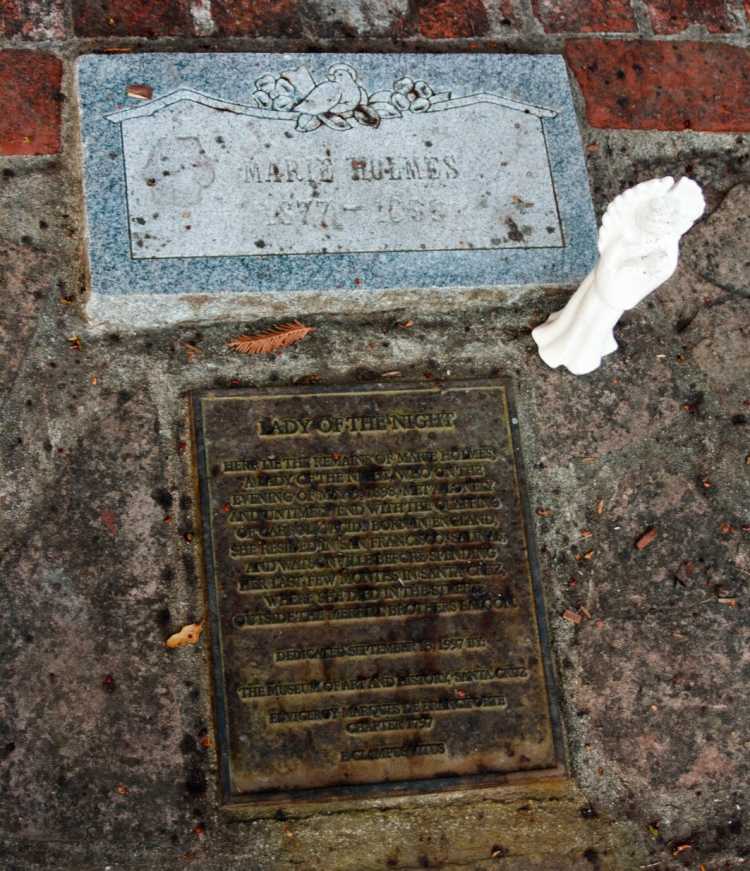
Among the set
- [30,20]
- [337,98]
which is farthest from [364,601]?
[30,20]

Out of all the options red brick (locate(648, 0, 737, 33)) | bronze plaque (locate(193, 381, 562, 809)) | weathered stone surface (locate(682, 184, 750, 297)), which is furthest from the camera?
red brick (locate(648, 0, 737, 33))

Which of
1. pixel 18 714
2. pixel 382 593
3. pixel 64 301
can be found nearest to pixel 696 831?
pixel 382 593

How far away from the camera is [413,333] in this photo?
9.30 ft

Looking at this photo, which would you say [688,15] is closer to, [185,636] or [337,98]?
[337,98]

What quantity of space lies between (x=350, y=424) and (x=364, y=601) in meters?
0.53

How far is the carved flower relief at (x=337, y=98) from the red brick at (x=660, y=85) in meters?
0.56

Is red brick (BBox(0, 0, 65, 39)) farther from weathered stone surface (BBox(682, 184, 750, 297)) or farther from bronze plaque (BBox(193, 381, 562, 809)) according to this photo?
weathered stone surface (BBox(682, 184, 750, 297))

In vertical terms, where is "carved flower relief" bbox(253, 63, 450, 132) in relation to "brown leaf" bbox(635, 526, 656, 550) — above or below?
above

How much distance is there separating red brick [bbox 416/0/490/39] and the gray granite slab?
0.62ft

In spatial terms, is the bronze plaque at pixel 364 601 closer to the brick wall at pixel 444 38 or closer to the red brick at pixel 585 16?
the brick wall at pixel 444 38

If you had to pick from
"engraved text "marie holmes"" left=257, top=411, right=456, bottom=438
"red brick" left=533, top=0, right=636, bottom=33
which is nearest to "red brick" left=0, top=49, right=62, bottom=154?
"engraved text "marie holmes"" left=257, top=411, right=456, bottom=438

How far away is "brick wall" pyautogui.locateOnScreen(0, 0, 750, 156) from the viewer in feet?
9.14

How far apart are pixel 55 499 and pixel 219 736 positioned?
2.72 ft

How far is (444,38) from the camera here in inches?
119
